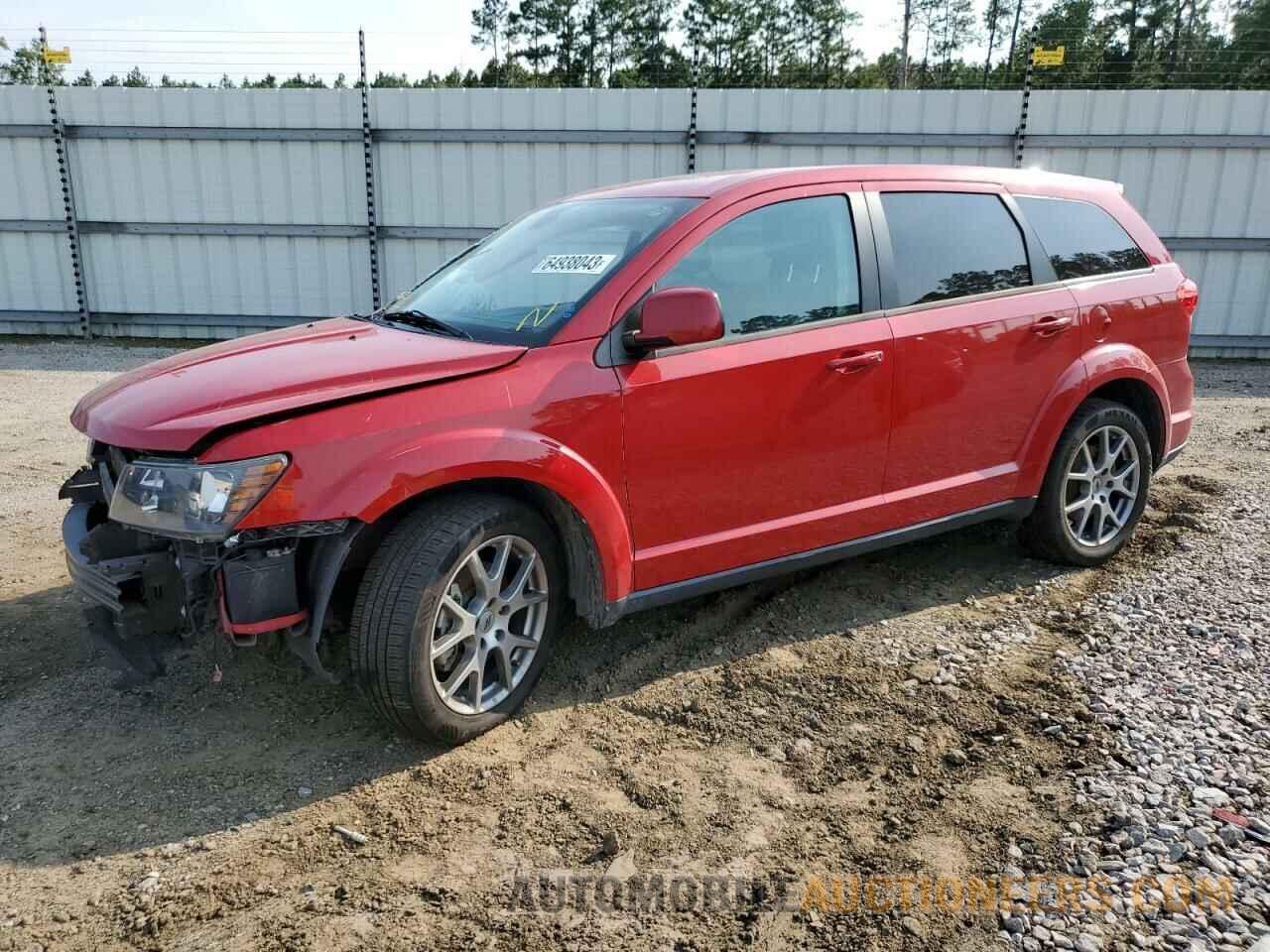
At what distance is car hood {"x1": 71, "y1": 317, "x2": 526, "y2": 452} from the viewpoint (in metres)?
2.70

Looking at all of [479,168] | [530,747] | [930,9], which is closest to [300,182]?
[479,168]

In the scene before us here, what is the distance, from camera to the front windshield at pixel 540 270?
324cm

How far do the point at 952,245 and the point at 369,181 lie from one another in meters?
8.55

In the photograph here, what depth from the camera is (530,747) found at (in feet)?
10.0

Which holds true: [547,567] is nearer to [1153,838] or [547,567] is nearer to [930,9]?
[1153,838]

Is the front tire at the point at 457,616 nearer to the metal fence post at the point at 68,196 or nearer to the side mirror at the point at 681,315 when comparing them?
the side mirror at the point at 681,315

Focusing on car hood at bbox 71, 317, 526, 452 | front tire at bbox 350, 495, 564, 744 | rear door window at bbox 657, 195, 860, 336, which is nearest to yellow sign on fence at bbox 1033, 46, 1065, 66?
rear door window at bbox 657, 195, 860, 336

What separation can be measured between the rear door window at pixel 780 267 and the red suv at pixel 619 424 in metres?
0.01

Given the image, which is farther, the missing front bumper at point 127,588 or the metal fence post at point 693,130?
the metal fence post at point 693,130

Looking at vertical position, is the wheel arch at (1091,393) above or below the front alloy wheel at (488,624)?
above

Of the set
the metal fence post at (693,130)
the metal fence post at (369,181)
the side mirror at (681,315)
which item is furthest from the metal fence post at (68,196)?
the side mirror at (681,315)

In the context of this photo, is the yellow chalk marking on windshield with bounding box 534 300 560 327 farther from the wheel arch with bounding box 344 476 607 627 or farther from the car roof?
the car roof

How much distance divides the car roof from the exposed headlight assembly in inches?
72.9

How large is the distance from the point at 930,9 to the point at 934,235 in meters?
42.0
